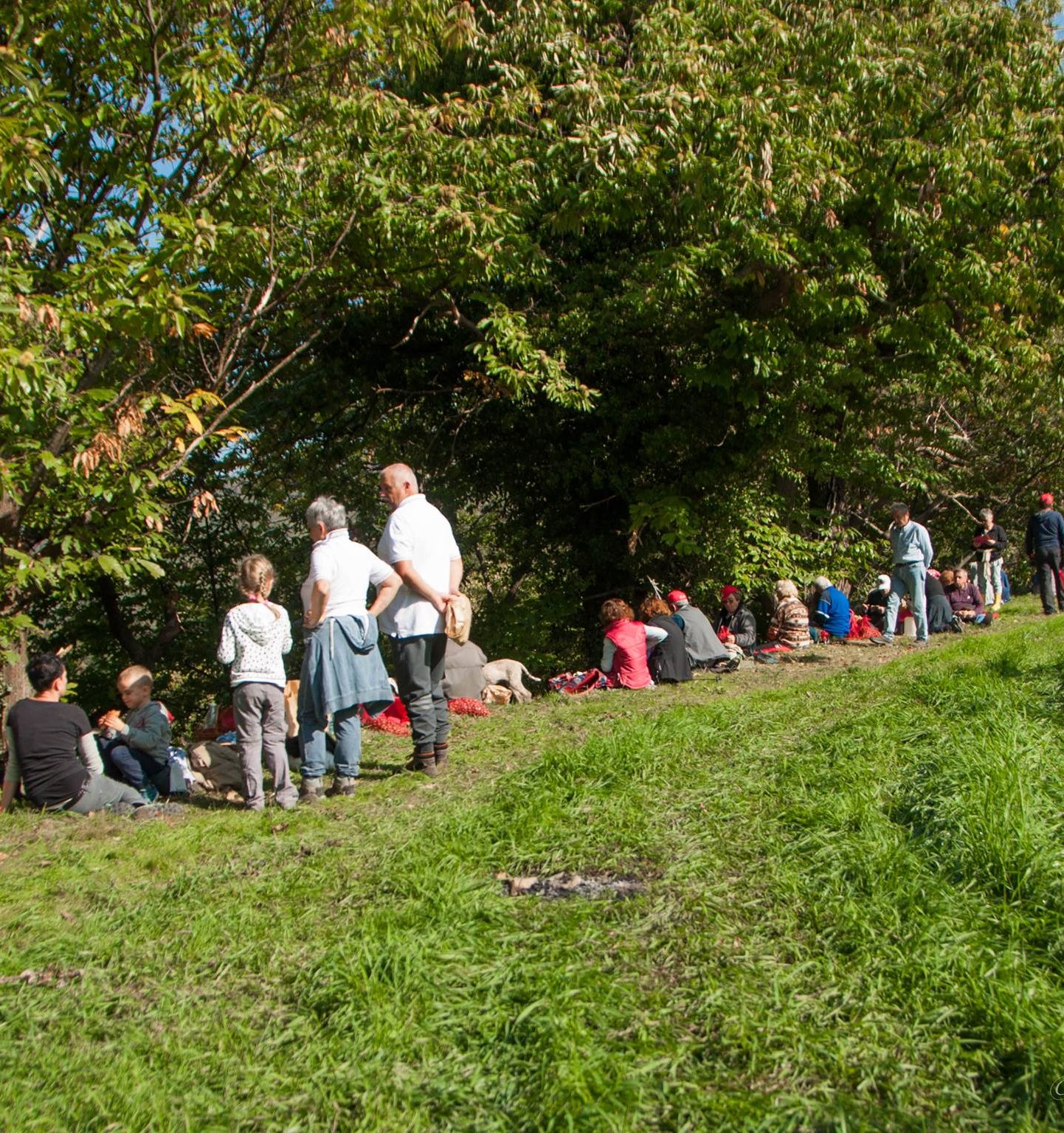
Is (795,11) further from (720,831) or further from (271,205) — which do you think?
(720,831)

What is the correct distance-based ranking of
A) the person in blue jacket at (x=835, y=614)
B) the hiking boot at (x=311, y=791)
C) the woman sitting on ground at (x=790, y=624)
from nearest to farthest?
the hiking boot at (x=311, y=791)
the woman sitting on ground at (x=790, y=624)
the person in blue jacket at (x=835, y=614)

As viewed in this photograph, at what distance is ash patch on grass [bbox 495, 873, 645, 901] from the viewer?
3.89 metres

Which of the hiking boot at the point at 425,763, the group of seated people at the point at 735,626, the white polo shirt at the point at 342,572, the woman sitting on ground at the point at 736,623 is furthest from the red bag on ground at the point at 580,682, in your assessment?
the white polo shirt at the point at 342,572

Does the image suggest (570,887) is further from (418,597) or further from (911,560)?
(911,560)

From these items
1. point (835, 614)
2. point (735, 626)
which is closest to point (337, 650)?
point (735, 626)

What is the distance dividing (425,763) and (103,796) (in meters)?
2.05

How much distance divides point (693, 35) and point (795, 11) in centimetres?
175

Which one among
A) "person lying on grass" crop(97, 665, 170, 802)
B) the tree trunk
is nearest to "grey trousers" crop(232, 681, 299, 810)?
"person lying on grass" crop(97, 665, 170, 802)

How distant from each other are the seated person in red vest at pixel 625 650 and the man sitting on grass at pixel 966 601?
6.66 meters

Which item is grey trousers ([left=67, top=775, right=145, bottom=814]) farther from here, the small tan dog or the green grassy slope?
the small tan dog

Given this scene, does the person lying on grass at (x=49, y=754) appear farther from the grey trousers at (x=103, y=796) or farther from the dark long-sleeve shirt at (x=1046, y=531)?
the dark long-sleeve shirt at (x=1046, y=531)

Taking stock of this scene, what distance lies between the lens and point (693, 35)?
11.6m

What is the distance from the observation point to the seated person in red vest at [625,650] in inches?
409

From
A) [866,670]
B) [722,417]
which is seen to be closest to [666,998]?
[866,670]
